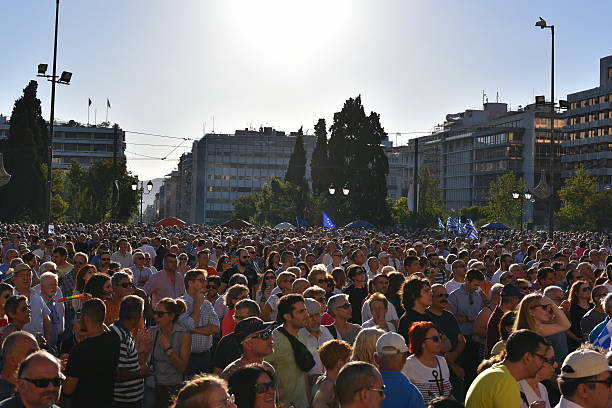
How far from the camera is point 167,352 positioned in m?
8.62

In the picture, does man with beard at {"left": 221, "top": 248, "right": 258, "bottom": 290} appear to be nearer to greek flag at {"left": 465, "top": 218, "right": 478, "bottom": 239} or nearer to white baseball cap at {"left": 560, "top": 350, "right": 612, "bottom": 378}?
white baseball cap at {"left": 560, "top": 350, "right": 612, "bottom": 378}

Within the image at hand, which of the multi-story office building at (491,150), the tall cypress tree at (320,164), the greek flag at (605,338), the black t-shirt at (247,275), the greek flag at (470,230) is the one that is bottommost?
the greek flag at (605,338)

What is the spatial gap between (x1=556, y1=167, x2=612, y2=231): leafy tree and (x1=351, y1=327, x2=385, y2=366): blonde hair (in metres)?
77.2

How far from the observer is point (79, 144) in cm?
18362

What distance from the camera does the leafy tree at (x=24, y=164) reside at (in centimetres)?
6362

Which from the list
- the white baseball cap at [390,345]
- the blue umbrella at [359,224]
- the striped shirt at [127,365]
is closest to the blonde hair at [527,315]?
the white baseball cap at [390,345]

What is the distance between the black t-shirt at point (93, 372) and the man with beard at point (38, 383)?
6.16 feet

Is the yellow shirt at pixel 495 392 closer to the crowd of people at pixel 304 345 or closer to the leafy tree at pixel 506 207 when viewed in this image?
the crowd of people at pixel 304 345

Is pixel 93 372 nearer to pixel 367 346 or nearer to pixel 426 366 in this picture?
pixel 367 346

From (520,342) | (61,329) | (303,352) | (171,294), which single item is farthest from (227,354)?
(171,294)

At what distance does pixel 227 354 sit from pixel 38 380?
258 centimetres

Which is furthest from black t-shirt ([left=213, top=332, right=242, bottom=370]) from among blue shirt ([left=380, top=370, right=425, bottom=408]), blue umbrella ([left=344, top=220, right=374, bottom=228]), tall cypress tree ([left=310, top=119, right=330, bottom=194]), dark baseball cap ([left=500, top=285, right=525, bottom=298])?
tall cypress tree ([left=310, top=119, right=330, bottom=194])

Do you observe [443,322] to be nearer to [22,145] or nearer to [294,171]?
[22,145]

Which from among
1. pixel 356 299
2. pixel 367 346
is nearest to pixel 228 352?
pixel 367 346
